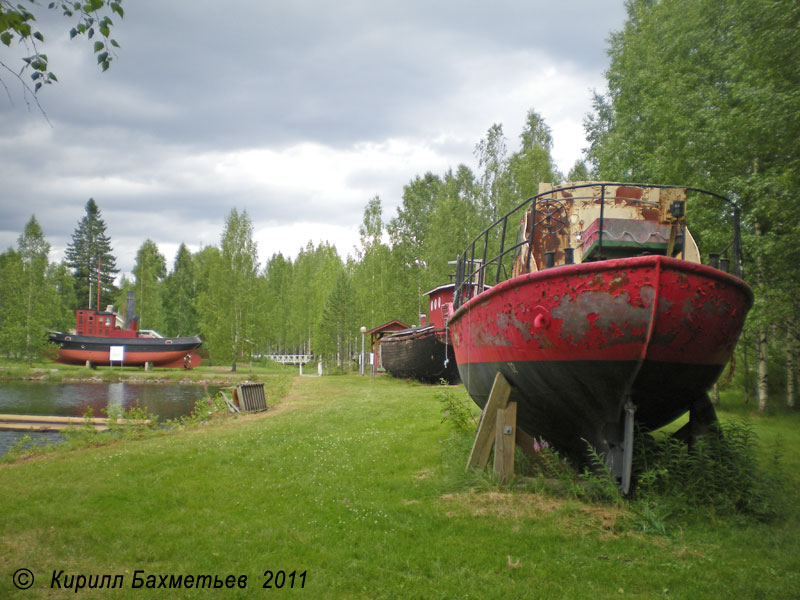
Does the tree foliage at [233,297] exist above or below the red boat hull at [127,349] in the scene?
above

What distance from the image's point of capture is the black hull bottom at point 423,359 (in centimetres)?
2241

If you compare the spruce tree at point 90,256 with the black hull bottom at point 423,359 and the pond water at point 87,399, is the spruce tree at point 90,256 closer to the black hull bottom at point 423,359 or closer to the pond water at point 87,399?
the pond water at point 87,399

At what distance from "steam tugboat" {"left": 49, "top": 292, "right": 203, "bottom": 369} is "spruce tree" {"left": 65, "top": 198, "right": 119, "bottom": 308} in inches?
740

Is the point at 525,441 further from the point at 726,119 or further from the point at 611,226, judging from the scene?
the point at 726,119

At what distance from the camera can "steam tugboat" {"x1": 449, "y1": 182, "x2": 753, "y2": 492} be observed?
480 cm

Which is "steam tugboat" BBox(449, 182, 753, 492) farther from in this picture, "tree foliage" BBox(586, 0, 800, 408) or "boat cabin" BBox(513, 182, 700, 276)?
"tree foliage" BBox(586, 0, 800, 408)

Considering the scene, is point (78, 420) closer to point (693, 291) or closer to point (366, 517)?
point (366, 517)

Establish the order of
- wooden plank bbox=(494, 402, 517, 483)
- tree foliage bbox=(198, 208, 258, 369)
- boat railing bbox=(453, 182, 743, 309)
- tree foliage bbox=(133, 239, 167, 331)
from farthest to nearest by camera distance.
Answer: tree foliage bbox=(133, 239, 167, 331) < tree foliage bbox=(198, 208, 258, 369) < wooden plank bbox=(494, 402, 517, 483) < boat railing bbox=(453, 182, 743, 309)

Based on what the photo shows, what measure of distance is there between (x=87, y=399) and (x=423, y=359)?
47.8ft

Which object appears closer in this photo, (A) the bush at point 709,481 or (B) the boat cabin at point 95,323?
(A) the bush at point 709,481

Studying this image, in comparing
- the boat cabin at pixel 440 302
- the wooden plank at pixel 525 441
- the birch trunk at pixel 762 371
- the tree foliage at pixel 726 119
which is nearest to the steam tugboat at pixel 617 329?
the wooden plank at pixel 525 441

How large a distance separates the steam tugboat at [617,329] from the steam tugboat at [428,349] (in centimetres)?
1473

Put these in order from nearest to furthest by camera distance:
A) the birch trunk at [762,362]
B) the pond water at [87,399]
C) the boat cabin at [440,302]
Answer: the birch trunk at [762,362], the pond water at [87,399], the boat cabin at [440,302]

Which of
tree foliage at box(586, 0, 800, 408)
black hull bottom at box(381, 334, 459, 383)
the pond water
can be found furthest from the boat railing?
black hull bottom at box(381, 334, 459, 383)
